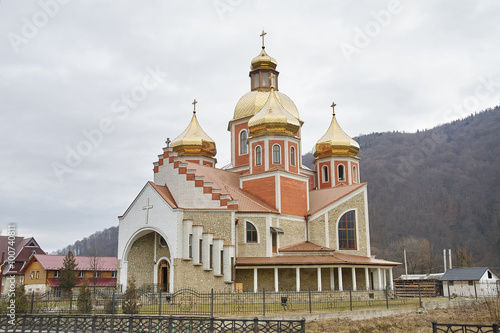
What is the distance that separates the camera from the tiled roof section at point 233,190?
25.5 meters

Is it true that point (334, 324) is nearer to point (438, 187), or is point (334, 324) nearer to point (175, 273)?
point (175, 273)

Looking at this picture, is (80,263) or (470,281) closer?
(470,281)

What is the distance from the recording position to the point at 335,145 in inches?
1335

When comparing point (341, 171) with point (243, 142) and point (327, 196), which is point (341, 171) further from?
point (243, 142)

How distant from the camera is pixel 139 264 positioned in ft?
83.8

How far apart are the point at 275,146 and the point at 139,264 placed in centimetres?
1002

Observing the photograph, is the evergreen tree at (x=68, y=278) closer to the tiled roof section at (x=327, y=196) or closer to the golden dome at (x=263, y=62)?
the tiled roof section at (x=327, y=196)

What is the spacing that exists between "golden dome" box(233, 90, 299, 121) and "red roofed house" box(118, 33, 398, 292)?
3.20 metres

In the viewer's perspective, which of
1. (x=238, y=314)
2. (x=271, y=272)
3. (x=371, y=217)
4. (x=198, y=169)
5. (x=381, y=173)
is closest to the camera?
(x=238, y=314)

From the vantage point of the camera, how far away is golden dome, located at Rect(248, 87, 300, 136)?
2818cm

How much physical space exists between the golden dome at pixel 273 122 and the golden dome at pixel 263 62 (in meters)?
6.11

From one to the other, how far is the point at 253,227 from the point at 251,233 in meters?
0.33

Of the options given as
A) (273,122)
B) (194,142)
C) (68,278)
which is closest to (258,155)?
(273,122)

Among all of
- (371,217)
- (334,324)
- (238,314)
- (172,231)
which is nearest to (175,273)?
(172,231)
